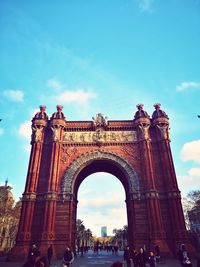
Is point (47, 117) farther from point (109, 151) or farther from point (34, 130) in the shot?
point (109, 151)

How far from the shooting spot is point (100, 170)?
95.5ft

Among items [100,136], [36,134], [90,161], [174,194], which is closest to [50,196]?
[90,161]

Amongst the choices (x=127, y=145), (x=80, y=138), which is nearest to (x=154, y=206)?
(x=127, y=145)

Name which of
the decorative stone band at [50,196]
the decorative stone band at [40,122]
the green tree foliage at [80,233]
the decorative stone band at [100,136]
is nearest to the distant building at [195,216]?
the decorative stone band at [100,136]

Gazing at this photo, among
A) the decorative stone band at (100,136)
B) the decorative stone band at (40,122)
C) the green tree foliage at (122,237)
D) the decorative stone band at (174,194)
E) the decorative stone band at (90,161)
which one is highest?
the decorative stone band at (40,122)

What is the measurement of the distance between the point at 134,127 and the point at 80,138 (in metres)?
7.17

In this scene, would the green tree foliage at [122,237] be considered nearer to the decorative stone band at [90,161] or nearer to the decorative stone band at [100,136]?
the decorative stone band at [90,161]

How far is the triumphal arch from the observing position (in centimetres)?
2147

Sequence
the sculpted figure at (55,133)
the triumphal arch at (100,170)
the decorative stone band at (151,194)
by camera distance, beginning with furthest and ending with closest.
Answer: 1. the sculpted figure at (55,133)
2. the decorative stone band at (151,194)
3. the triumphal arch at (100,170)

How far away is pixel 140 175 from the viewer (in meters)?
24.6

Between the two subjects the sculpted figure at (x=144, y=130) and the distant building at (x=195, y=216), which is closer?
the sculpted figure at (x=144, y=130)

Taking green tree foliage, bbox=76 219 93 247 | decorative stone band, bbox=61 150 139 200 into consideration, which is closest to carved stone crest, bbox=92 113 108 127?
decorative stone band, bbox=61 150 139 200

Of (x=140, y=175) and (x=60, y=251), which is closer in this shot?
(x=60, y=251)

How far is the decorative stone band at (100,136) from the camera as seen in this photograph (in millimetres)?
26750
